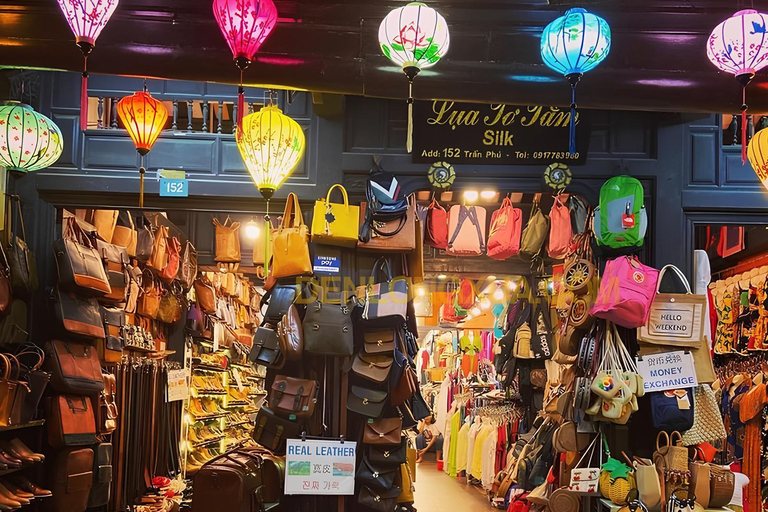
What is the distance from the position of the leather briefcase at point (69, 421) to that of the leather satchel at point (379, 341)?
2.19 metres

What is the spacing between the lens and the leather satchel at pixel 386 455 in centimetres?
533

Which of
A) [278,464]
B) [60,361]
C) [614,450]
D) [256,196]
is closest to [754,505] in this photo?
[614,450]

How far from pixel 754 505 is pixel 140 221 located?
20.7 feet

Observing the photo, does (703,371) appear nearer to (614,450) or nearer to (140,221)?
(614,450)

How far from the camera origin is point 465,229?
21.1ft

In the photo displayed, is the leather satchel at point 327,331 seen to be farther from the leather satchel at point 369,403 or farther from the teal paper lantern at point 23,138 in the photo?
the teal paper lantern at point 23,138

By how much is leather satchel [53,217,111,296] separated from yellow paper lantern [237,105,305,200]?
1540 mm

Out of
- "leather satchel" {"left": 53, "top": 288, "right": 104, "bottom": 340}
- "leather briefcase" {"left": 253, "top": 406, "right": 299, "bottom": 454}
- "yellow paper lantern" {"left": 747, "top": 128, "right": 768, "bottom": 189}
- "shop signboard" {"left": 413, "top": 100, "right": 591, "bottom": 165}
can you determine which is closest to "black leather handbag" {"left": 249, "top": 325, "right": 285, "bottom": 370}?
"leather briefcase" {"left": 253, "top": 406, "right": 299, "bottom": 454}

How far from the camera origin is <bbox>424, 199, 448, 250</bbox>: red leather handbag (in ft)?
20.6

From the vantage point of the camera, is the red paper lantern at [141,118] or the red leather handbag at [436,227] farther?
the red leather handbag at [436,227]

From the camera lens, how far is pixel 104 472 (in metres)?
6.05

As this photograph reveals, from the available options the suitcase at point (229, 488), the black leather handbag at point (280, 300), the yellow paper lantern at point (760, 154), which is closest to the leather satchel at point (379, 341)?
the black leather handbag at point (280, 300)

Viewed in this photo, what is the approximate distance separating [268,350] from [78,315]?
4.93ft

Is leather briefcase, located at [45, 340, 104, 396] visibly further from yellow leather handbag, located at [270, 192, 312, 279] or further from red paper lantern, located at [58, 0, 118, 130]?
red paper lantern, located at [58, 0, 118, 130]
